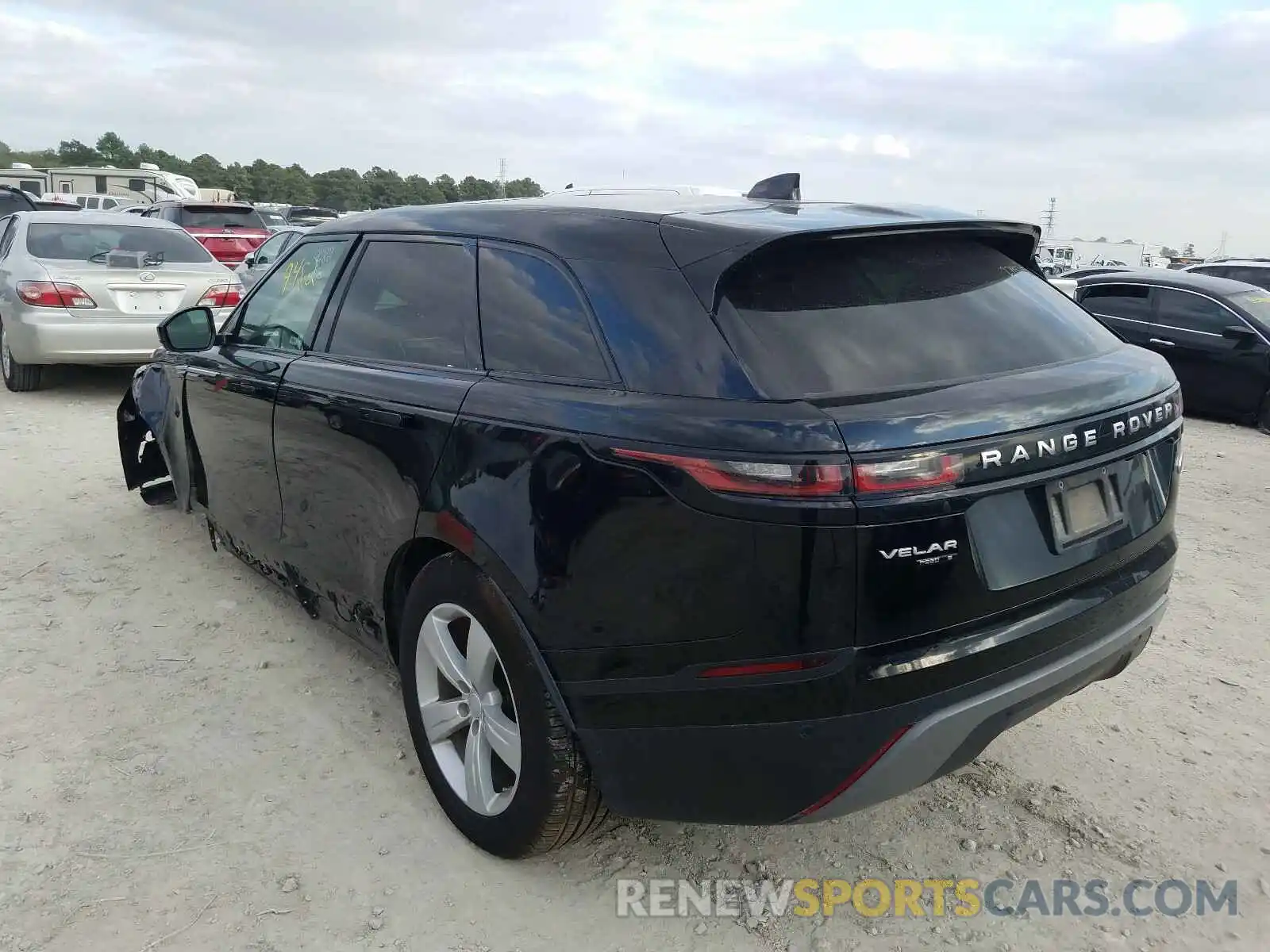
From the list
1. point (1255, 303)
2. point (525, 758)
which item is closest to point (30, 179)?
point (1255, 303)

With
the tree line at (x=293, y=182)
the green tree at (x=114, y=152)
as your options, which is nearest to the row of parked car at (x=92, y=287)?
the tree line at (x=293, y=182)

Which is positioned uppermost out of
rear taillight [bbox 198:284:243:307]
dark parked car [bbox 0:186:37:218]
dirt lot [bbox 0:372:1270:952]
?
dark parked car [bbox 0:186:37:218]

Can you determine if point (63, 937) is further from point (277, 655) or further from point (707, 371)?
point (707, 371)

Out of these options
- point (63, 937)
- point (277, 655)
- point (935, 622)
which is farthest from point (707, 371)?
point (277, 655)

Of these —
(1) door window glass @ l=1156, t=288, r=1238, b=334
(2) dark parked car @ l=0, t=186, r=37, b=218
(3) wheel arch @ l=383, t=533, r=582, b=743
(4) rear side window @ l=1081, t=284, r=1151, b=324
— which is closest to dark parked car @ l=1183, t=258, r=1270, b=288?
(4) rear side window @ l=1081, t=284, r=1151, b=324

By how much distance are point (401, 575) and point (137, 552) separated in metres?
2.74

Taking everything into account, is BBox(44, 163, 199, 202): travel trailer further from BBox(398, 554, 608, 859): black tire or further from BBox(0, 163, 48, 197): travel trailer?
BBox(398, 554, 608, 859): black tire

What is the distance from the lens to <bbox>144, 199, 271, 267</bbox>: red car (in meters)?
14.9

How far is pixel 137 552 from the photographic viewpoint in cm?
493

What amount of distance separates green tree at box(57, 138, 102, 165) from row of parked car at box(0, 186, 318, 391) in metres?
88.9

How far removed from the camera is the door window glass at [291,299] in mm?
3488

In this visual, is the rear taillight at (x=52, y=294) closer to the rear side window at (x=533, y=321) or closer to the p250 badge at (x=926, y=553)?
the rear side window at (x=533, y=321)

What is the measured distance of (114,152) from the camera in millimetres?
97250

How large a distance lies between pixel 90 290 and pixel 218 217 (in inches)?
308
